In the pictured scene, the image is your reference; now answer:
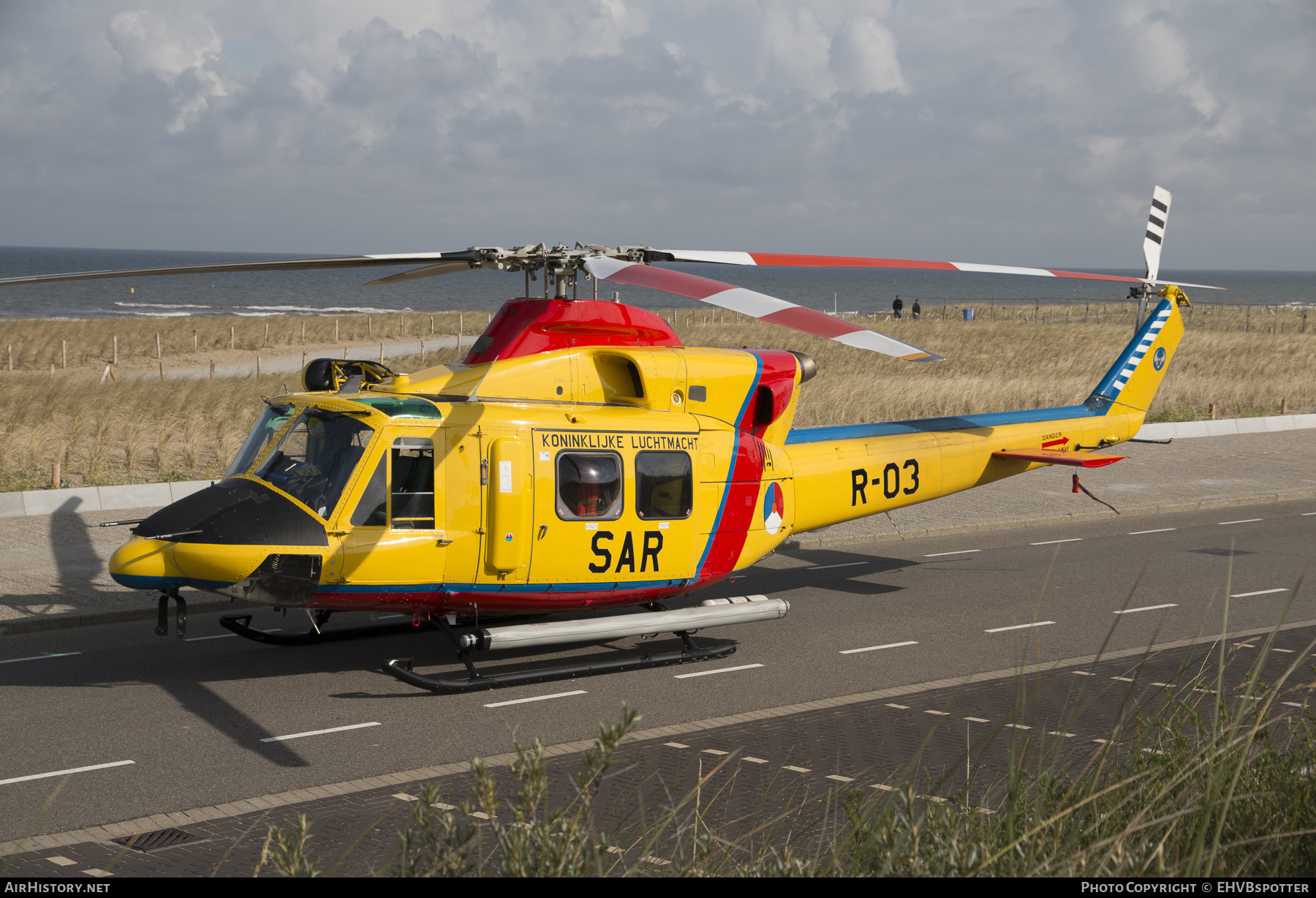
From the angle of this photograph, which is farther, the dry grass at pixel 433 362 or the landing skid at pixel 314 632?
the dry grass at pixel 433 362

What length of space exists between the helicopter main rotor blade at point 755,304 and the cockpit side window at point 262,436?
9.32 feet

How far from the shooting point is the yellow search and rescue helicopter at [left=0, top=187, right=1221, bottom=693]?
848 centimetres

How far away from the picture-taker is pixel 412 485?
29.3 feet

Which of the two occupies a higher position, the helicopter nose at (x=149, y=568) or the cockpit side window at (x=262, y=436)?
the cockpit side window at (x=262, y=436)

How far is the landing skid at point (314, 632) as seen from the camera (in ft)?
33.0

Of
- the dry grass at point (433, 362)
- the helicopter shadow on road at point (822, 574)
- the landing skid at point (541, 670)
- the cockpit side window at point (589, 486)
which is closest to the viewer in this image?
the landing skid at point (541, 670)

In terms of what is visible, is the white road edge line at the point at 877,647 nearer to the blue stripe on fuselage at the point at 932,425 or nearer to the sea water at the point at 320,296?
the blue stripe on fuselage at the point at 932,425

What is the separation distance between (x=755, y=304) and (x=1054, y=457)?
603 cm

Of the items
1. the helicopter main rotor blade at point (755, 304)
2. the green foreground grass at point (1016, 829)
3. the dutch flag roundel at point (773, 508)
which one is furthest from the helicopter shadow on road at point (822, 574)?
the green foreground grass at point (1016, 829)

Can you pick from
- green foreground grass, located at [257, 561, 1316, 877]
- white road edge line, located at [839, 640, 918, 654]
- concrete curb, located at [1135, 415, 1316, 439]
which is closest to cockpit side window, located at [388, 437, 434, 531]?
green foreground grass, located at [257, 561, 1316, 877]

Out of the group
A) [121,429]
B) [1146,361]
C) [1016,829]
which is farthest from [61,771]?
[121,429]

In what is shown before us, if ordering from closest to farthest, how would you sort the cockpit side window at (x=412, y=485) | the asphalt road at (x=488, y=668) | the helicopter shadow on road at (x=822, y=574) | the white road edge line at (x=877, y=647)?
the asphalt road at (x=488, y=668), the cockpit side window at (x=412, y=485), the white road edge line at (x=877, y=647), the helicopter shadow on road at (x=822, y=574)

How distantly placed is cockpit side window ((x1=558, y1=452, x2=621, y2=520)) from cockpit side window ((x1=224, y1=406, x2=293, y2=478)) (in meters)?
2.33

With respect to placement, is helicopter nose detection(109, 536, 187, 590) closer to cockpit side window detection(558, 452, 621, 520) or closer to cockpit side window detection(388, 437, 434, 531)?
cockpit side window detection(388, 437, 434, 531)
